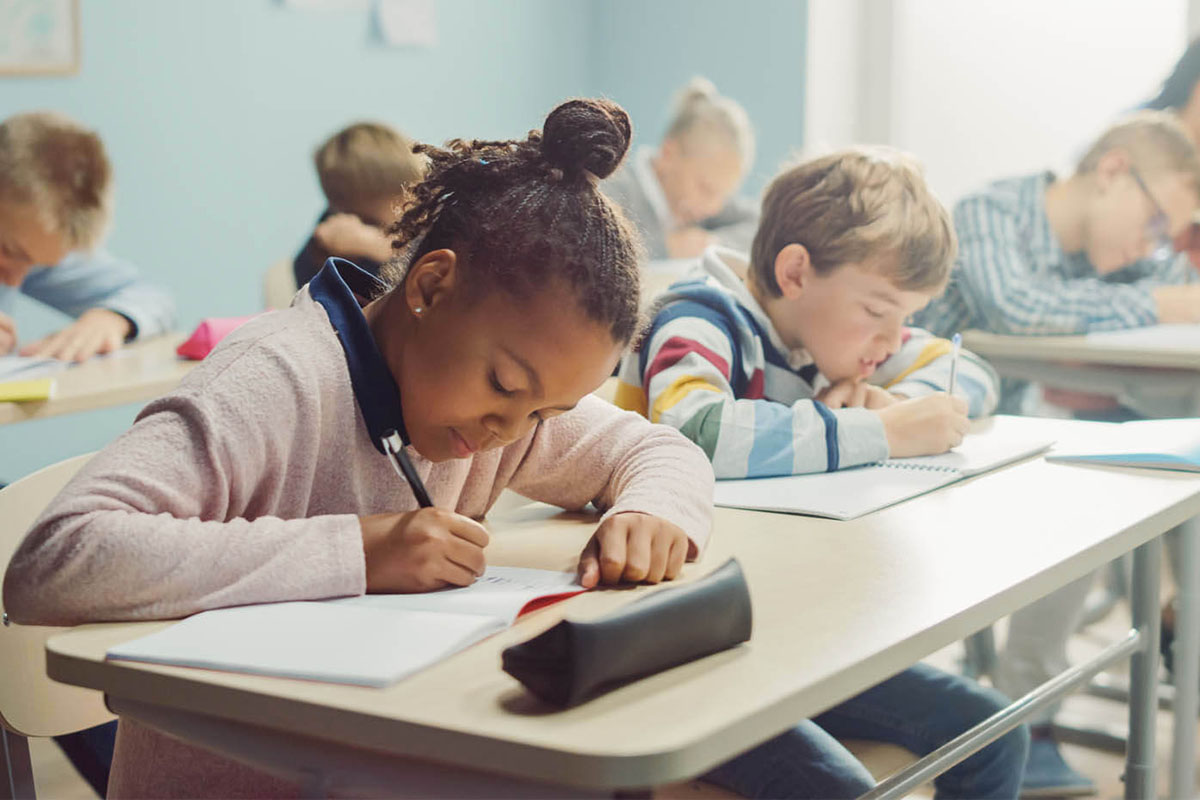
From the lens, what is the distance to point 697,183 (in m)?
4.00

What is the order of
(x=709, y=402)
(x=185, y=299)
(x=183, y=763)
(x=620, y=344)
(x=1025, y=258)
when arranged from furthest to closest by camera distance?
1. (x=185, y=299)
2. (x=1025, y=258)
3. (x=709, y=402)
4. (x=620, y=344)
5. (x=183, y=763)

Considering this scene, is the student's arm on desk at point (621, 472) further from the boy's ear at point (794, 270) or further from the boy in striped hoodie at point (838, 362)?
the boy's ear at point (794, 270)

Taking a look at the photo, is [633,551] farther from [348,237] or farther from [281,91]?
[281,91]

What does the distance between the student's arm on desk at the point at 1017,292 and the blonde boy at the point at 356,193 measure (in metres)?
1.06

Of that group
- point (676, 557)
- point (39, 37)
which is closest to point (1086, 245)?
point (676, 557)

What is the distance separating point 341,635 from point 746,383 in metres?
0.88

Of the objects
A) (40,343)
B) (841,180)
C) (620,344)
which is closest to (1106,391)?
(841,180)

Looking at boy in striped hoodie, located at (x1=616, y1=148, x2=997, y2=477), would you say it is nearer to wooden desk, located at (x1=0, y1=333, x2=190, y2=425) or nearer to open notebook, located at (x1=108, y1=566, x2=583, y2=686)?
open notebook, located at (x1=108, y1=566, x2=583, y2=686)

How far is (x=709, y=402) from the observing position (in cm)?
144

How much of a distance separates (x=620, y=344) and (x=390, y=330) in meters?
0.19

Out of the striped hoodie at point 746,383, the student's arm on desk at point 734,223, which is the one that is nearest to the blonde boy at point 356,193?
the striped hoodie at point 746,383

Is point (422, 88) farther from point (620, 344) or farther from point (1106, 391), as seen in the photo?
point (620, 344)

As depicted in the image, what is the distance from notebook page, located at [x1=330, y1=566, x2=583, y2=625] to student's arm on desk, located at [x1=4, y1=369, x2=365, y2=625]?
27mm

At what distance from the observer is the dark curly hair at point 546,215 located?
3.36 ft
